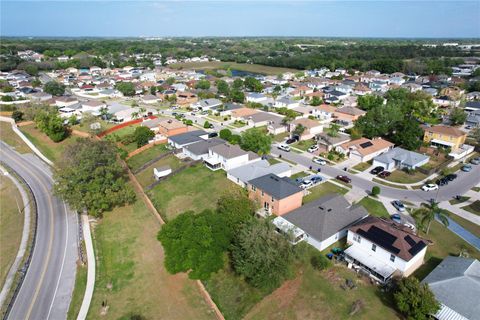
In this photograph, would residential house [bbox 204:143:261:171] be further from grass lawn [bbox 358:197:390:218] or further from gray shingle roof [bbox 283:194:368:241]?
grass lawn [bbox 358:197:390:218]

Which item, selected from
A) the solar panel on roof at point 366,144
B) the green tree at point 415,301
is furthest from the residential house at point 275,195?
the solar panel on roof at point 366,144

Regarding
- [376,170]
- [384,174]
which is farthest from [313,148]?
[384,174]

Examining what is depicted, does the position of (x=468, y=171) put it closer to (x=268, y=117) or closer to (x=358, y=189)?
(x=358, y=189)

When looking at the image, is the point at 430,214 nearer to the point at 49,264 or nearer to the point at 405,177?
the point at 405,177


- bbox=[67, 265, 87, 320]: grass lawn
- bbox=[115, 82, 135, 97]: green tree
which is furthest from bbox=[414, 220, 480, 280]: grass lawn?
bbox=[115, 82, 135, 97]: green tree

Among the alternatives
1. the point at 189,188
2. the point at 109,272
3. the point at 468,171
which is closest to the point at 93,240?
the point at 109,272

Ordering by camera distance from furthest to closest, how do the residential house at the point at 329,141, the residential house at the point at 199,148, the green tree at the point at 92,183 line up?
the residential house at the point at 329,141 → the residential house at the point at 199,148 → the green tree at the point at 92,183

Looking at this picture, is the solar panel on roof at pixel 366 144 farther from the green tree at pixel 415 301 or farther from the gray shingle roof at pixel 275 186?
the green tree at pixel 415 301
